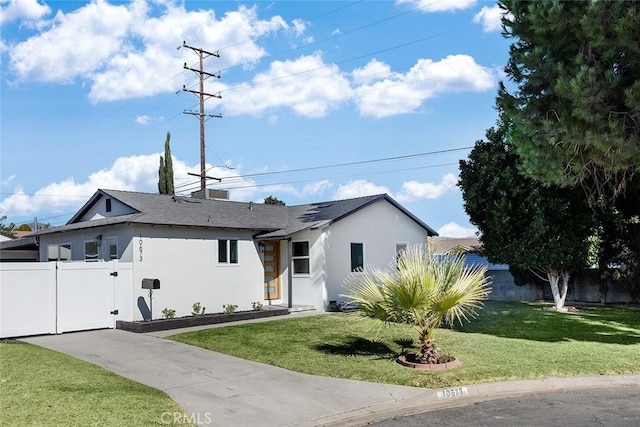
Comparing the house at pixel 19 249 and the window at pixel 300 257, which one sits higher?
the house at pixel 19 249

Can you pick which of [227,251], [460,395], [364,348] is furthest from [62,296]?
[460,395]

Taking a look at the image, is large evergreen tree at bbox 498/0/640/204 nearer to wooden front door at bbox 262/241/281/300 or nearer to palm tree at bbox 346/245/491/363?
palm tree at bbox 346/245/491/363

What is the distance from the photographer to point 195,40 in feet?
92.6

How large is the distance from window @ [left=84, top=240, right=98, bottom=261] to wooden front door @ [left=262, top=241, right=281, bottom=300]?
559 centimetres

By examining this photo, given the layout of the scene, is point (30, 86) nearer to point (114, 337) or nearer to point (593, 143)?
point (114, 337)

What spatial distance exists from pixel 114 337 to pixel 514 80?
1191cm

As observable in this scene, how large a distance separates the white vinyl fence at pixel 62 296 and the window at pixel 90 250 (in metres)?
2.46

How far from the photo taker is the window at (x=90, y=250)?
16638 mm

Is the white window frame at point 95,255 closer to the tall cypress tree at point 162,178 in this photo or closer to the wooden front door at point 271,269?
the wooden front door at point 271,269

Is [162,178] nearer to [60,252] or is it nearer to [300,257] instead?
[60,252]

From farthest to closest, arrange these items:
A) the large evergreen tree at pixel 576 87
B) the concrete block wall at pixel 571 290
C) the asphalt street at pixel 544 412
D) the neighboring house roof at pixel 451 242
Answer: the neighboring house roof at pixel 451 242
the concrete block wall at pixel 571 290
the large evergreen tree at pixel 576 87
the asphalt street at pixel 544 412

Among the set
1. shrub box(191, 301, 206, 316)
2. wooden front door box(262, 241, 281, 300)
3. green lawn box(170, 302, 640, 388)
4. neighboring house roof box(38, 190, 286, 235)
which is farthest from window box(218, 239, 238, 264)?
green lawn box(170, 302, 640, 388)

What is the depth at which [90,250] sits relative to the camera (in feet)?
55.4

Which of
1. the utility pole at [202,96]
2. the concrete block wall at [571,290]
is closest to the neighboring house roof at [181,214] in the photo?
the utility pole at [202,96]
